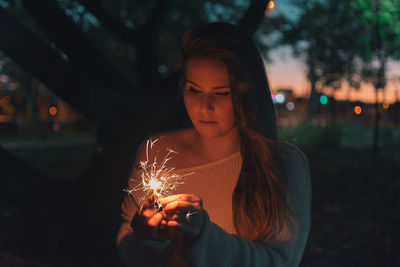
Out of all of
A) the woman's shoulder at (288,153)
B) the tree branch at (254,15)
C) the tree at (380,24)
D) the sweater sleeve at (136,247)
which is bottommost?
the sweater sleeve at (136,247)

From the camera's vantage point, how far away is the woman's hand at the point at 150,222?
4.46 feet

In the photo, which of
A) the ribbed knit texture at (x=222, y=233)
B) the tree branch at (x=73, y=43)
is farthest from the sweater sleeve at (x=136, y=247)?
the tree branch at (x=73, y=43)

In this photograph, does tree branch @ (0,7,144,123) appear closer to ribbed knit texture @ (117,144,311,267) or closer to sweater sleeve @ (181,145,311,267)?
ribbed knit texture @ (117,144,311,267)

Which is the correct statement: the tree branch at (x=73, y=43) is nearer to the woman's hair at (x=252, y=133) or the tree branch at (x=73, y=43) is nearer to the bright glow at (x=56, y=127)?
the woman's hair at (x=252, y=133)

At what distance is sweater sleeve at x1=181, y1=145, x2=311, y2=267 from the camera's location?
1367 mm

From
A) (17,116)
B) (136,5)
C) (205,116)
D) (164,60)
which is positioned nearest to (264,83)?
(205,116)

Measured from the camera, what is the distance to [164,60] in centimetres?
1303

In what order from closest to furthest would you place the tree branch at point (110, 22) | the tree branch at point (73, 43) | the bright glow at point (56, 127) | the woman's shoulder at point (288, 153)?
1. the woman's shoulder at point (288, 153)
2. the tree branch at point (73, 43)
3. the tree branch at point (110, 22)
4. the bright glow at point (56, 127)

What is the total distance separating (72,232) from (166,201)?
4083mm

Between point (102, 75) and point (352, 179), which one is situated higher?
point (102, 75)

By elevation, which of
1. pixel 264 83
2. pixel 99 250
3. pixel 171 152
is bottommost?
pixel 99 250

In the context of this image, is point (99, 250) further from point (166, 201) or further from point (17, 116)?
point (17, 116)

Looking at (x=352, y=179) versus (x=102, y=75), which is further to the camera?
(x=352, y=179)

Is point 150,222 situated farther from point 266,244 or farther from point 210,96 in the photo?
point 210,96
